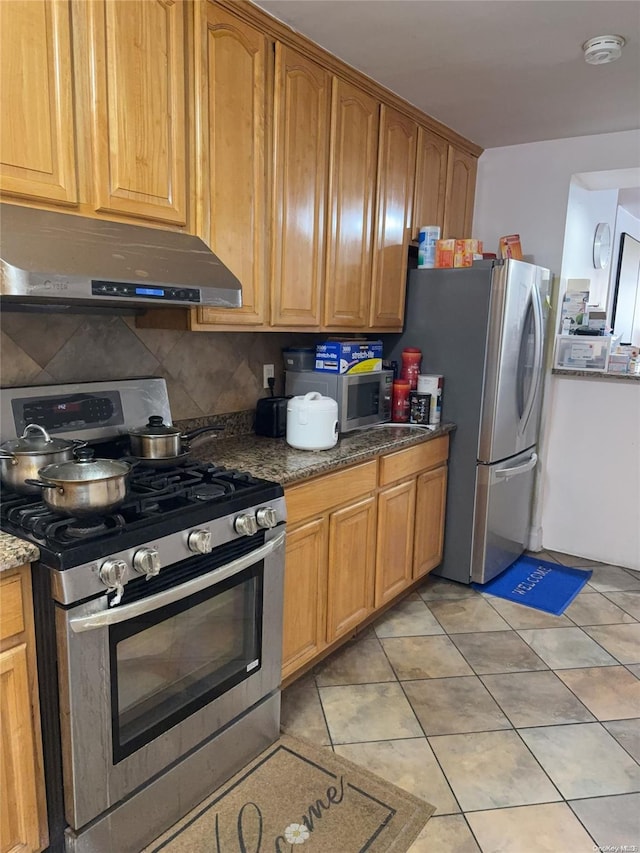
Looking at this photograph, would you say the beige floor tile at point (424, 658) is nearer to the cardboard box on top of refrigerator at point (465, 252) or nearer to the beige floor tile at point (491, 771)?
the beige floor tile at point (491, 771)

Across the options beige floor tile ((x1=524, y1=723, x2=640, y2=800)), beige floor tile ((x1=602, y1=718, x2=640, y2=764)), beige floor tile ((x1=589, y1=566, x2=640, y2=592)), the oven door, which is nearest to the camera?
the oven door

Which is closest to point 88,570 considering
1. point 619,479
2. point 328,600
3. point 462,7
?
point 328,600

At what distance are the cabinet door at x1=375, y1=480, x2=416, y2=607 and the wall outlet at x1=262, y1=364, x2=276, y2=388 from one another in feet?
2.41

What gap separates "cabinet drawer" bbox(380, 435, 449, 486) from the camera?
2598mm

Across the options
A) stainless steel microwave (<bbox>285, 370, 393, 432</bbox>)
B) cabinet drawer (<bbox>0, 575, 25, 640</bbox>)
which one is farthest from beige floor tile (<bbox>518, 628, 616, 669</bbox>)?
cabinet drawer (<bbox>0, 575, 25, 640</bbox>)

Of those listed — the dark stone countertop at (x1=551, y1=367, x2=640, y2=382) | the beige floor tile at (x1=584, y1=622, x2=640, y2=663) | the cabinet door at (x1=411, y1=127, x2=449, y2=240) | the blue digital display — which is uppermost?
the cabinet door at (x1=411, y1=127, x2=449, y2=240)

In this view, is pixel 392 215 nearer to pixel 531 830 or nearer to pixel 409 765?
pixel 409 765

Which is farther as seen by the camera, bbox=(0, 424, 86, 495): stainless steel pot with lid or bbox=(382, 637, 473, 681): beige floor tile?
bbox=(382, 637, 473, 681): beige floor tile

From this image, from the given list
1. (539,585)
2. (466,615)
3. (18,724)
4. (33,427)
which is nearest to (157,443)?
(33,427)

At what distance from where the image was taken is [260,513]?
5.85 feet

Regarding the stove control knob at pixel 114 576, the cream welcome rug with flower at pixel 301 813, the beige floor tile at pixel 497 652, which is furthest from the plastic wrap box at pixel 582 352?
the stove control knob at pixel 114 576

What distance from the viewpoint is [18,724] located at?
1.35 m

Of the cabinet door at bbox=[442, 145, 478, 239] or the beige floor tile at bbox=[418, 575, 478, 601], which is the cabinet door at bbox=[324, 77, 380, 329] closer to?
the cabinet door at bbox=[442, 145, 478, 239]

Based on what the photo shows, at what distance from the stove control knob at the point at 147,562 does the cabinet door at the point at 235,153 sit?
889 millimetres
